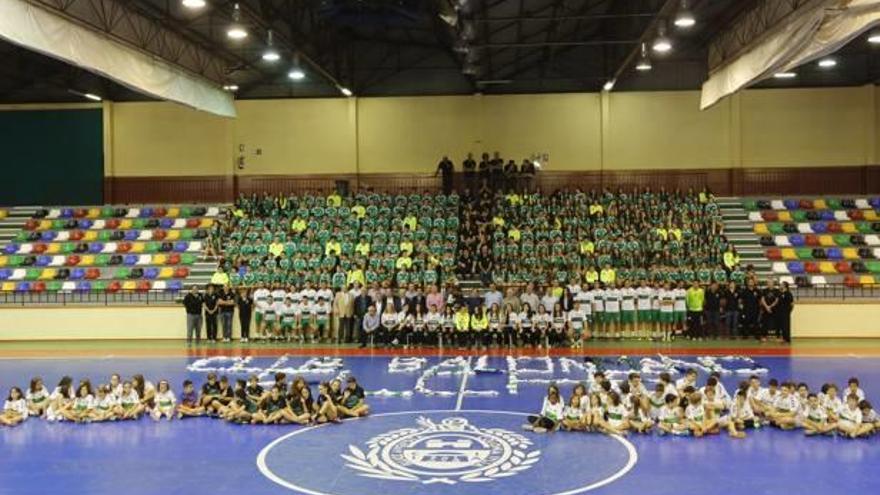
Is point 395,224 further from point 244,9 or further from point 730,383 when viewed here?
point 730,383

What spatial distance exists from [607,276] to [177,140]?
21.5 meters

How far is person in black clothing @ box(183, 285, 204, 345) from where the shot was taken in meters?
26.3

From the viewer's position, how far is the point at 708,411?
14281 mm

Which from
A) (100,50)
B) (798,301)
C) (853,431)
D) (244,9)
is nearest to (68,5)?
(100,50)

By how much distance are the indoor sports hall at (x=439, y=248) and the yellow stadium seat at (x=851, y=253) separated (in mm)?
135

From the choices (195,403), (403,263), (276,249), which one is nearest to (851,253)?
(403,263)

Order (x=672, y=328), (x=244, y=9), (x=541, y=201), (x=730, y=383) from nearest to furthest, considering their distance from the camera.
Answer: (x=730, y=383), (x=244, y=9), (x=672, y=328), (x=541, y=201)

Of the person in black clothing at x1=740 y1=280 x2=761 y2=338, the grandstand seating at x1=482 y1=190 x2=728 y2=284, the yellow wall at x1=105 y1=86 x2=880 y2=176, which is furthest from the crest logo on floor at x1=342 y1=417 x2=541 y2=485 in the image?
the yellow wall at x1=105 y1=86 x2=880 y2=176

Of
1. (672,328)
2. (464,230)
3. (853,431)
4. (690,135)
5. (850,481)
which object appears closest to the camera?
(850,481)

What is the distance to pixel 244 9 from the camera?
2289cm

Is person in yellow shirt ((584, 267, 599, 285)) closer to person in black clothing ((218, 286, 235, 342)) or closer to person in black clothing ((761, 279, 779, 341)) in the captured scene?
person in black clothing ((761, 279, 779, 341))

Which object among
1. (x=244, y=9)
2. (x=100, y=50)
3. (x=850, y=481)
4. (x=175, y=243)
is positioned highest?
(x=244, y=9)

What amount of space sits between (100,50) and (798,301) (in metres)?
22.5

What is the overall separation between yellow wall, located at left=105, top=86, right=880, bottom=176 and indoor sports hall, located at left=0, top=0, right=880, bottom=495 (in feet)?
0.38
